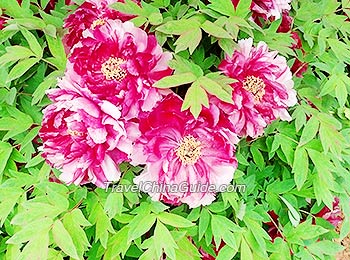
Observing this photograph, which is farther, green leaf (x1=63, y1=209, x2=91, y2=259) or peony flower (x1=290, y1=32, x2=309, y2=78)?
peony flower (x1=290, y1=32, x2=309, y2=78)

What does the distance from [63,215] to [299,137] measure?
1.04 ft

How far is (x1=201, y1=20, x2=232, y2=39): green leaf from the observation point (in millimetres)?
621

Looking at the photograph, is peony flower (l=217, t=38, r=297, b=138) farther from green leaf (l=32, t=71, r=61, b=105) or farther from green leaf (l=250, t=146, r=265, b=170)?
green leaf (l=32, t=71, r=61, b=105)

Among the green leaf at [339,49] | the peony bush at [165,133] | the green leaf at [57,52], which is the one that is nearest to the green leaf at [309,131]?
the peony bush at [165,133]

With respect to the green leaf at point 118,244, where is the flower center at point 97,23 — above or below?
above

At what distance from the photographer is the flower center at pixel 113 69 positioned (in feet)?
2.06

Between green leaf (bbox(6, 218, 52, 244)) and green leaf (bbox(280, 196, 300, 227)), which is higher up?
green leaf (bbox(6, 218, 52, 244))

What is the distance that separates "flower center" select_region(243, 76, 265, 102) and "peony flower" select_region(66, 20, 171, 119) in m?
0.10

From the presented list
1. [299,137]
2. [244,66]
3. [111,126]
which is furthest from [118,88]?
[299,137]

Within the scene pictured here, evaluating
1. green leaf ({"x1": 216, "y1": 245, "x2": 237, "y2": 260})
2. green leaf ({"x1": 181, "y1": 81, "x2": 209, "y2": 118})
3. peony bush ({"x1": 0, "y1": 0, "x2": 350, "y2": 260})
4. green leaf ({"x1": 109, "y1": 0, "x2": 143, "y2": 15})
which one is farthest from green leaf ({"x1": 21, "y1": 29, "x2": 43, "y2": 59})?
green leaf ({"x1": 216, "y1": 245, "x2": 237, "y2": 260})

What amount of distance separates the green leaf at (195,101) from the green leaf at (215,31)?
7cm

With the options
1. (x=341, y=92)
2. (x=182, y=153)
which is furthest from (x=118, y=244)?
(x=341, y=92)

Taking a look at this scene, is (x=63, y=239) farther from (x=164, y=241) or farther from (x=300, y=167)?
(x=300, y=167)

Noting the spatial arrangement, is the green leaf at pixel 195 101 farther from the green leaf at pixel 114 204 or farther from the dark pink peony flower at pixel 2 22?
the dark pink peony flower at pixel 2 22
